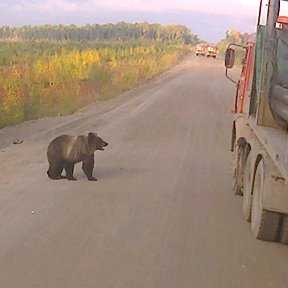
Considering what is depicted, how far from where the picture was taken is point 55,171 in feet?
30.5

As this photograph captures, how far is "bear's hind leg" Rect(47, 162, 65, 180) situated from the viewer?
9258mm

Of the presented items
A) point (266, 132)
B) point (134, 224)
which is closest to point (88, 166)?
point (134, 224)

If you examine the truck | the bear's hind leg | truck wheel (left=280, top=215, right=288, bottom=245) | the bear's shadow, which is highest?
the truck

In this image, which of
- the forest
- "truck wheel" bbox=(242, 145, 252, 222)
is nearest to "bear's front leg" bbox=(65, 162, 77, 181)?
"truck wheel" bbox=(242, 145, 252, 222)

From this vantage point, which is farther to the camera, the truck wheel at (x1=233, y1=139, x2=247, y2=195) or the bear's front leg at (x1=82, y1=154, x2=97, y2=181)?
the bear's front leg at (x1=82, y1=154, x2=97, y2=181)

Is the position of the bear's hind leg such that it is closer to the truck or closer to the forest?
the truck

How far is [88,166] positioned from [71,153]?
1.08 ft

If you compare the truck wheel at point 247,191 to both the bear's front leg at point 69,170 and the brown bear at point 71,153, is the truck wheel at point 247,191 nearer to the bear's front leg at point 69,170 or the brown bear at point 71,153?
the brown bear at point 71,153

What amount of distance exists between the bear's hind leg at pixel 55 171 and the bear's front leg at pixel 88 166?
0.36 metres

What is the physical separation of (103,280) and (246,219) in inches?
107

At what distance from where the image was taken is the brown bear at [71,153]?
30.2 ft

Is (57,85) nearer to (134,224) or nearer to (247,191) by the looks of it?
(247,191)

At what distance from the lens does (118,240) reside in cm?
632

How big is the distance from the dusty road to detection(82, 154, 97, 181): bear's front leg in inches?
7.6
